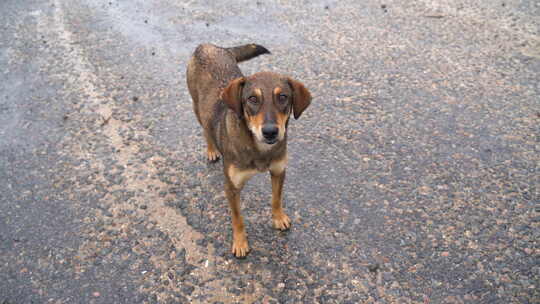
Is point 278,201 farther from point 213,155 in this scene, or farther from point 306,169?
point 213,155

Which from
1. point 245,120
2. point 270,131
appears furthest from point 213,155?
point 270,131

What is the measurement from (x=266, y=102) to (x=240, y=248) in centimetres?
151

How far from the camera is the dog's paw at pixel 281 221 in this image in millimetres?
3922

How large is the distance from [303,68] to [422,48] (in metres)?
2.21

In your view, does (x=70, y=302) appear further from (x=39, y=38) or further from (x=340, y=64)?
(x=39, y=38)

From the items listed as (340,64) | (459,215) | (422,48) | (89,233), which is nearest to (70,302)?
(89,233)

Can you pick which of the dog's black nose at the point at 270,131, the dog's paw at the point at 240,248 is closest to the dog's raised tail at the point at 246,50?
the dog's black nose at the point at 270,131

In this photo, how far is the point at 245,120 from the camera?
3.22 metres

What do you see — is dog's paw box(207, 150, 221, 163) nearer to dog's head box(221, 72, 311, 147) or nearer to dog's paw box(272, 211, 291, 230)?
dog's paw box(272, 211, 291, 230)

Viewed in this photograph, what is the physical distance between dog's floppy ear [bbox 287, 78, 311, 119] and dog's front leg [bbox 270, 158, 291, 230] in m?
0.53

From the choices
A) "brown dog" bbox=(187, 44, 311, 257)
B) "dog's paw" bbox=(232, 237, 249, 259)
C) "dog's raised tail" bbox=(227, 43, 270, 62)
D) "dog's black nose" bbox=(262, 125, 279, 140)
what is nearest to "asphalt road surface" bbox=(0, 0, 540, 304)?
"dog's paw" bbox=(232, 237, 249, 259)

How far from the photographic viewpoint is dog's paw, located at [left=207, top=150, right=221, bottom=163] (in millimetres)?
4789

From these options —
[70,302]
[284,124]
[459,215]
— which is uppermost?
[284,124]

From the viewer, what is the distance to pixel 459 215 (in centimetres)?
398
